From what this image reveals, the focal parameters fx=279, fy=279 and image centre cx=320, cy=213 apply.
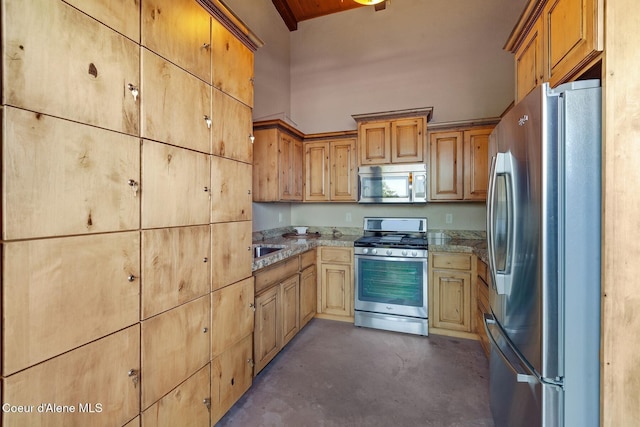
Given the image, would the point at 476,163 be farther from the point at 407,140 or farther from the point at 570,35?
the point at 570,35

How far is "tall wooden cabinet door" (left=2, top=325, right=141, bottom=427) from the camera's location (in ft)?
2.77

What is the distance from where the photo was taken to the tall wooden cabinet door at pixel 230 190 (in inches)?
64.8

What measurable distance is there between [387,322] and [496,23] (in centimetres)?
378

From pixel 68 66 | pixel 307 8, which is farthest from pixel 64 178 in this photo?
pixel 307 8

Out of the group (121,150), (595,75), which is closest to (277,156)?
(121,150)

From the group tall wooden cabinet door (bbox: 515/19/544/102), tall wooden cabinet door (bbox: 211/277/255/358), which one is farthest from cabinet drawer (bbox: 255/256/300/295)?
tall wooden cabinet door (bbox: 515/19/544/102)

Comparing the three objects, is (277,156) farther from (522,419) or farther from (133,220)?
(522,419)

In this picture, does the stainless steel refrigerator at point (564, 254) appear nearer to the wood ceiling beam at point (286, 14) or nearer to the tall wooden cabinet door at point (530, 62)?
the tall wooden cabinet door at point (530, 62)

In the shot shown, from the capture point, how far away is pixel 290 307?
274cm

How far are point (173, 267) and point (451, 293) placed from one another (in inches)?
107

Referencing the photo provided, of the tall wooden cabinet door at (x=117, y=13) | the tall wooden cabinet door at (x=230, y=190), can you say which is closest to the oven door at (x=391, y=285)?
the tall wooden cabinet door at (x=230, y=190)

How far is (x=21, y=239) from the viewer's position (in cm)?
82

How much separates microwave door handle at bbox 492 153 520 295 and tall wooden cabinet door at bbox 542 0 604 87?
45cm

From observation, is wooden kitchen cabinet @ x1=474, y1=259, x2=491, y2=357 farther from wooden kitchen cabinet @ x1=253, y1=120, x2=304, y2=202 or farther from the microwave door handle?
wooden kitchen cabinet @ x1=253, y1=120, x2=304, y2=202
